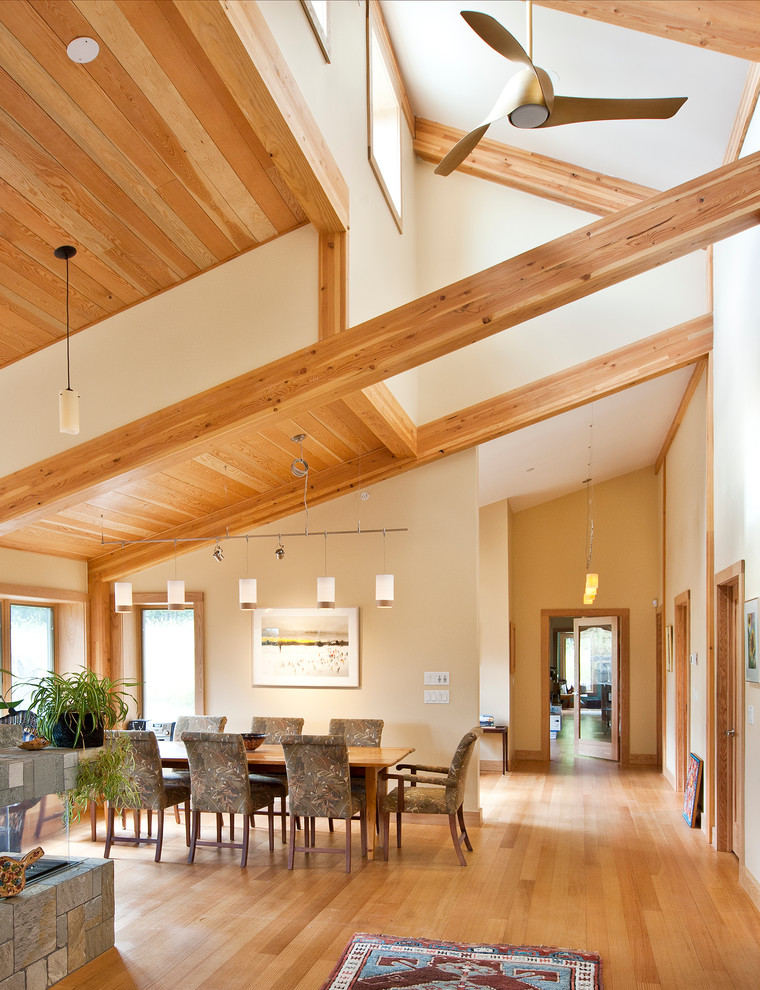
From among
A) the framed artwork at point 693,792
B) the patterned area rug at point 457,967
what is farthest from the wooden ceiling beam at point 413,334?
the framed artwork at point 693,792

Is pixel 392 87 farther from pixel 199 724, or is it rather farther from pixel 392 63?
pixel 199 724

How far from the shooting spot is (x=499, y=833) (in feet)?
23.9

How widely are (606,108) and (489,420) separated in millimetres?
4045

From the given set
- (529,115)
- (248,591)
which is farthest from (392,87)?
(248,591)

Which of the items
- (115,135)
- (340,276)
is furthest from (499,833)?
(115,135)

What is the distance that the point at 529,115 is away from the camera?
11.9 feet

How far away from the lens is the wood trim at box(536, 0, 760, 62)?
157 inches

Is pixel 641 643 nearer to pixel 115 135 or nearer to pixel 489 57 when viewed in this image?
pixel 489 57

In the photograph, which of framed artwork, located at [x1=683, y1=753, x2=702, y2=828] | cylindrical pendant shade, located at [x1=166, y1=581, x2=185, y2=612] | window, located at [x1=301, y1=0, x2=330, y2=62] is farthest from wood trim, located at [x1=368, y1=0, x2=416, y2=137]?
framed artwork, located at [x1=683, y1=753, x2=702, y2=828]

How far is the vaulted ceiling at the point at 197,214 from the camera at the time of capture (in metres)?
A: 3.54

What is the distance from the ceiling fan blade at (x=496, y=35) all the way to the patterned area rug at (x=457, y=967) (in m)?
4.09

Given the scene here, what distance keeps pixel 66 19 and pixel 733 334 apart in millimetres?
4934

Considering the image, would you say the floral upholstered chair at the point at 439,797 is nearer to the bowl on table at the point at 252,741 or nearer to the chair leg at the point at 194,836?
the bowl on table at the point at 252,741

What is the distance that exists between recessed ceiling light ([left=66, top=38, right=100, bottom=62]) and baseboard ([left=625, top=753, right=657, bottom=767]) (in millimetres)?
10976
